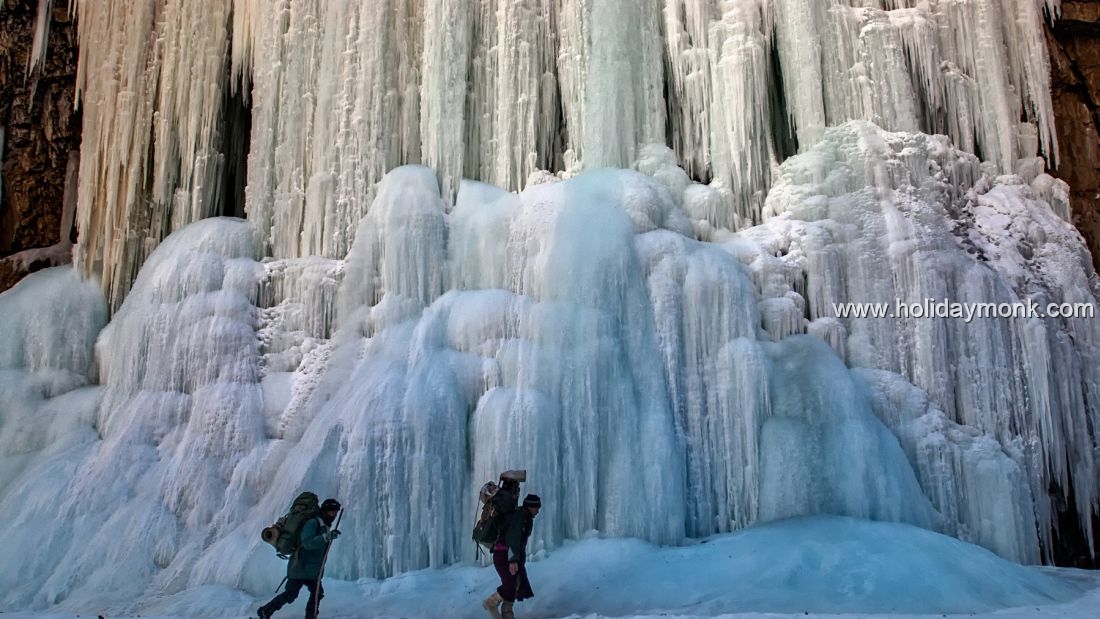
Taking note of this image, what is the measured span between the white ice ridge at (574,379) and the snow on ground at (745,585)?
0.37 metres

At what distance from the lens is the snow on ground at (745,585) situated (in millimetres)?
7715

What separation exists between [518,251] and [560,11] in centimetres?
360

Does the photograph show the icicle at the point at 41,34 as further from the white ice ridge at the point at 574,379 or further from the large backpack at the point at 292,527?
the large backpack at the point at 292,527

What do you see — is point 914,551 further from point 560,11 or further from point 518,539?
point 560,11

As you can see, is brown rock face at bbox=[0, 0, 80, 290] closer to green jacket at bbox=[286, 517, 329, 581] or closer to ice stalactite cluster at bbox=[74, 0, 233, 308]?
ice stalactite cluster at bbox=[74, 0, 233, 308]

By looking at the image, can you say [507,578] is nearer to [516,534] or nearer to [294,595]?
[516,534]

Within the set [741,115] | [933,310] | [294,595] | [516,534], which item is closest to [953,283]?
[933,310]

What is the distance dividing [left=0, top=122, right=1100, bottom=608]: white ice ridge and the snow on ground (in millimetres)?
374

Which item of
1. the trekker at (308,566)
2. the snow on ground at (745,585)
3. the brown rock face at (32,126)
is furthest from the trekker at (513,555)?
the brown rock face at (32,126)

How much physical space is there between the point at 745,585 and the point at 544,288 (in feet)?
12.4

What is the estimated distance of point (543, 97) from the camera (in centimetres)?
1242

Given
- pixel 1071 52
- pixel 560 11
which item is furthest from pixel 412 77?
pixel 1071 52

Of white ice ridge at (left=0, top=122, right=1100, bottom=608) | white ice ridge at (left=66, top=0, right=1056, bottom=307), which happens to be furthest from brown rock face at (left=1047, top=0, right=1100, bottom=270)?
white ice ridge at (left=0, top=122, right=1100, bottom=608)

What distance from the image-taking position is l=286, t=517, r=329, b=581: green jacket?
6707mm
